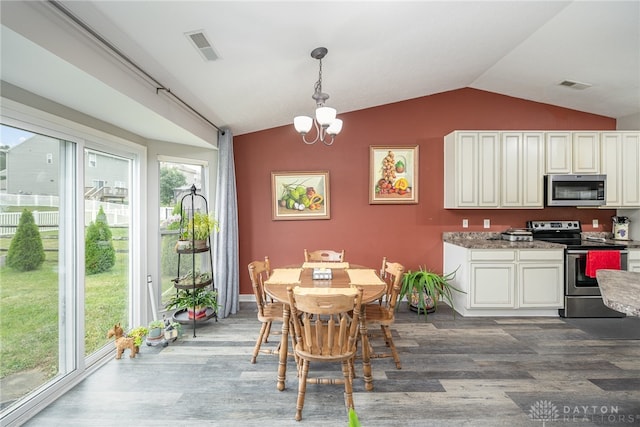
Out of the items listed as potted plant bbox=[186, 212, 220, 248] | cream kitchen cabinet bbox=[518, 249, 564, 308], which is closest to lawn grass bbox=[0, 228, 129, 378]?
potted plant bbox=[186, 212, 220, 248]

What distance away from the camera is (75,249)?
233 centimetres

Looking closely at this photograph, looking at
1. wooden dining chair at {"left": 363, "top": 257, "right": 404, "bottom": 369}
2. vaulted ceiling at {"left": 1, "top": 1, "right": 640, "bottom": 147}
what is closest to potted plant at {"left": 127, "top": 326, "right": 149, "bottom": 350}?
vaulted ceiling at {"left": 1, "top": 1, "right": 640, "bottom": 147}

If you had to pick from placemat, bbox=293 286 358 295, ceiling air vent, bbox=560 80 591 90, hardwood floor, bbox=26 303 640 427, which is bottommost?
hardwood floor, bbox=26 303 640 427

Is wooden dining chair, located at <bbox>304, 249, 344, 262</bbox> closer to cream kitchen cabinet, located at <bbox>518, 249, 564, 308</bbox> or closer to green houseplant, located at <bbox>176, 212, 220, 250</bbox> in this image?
green houseplant, located at <bbox>176, 212, 220, 250</bbox>

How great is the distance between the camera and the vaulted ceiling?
1.67 m

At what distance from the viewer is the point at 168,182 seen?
3428 mm

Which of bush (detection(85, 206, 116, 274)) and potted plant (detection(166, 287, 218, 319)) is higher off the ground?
bush (detection(85, 206, 116, 274))

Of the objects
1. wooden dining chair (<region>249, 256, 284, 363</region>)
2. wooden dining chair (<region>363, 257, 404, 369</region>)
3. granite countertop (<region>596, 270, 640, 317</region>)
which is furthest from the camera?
wooden dining chair (<region>249, 256, 284, 363</region>)

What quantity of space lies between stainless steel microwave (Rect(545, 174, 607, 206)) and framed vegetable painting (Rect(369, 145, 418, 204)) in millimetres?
1680

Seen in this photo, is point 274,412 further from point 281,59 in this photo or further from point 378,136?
point 378,136

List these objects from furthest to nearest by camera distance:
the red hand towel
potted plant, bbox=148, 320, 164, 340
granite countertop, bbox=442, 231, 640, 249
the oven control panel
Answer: the oven control panel
granite countertop, bbox=442, 231, 640, 249
the red hand towel
potted plant, bbox=148, 320, 164, 340

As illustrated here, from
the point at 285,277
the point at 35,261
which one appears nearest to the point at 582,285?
the point at 285,277

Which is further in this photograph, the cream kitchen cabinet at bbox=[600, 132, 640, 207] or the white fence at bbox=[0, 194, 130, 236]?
the cream kitchen cabinet at bbox=[600, 132, 640, 207]

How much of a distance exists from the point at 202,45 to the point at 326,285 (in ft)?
6.46
